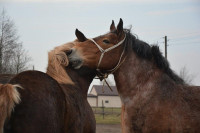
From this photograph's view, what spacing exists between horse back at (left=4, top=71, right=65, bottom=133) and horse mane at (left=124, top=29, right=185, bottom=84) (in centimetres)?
164

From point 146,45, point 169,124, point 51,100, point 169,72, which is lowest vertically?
point 169,124

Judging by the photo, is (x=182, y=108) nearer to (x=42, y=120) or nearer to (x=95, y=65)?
(x=95, y=65)

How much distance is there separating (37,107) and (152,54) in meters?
2.31

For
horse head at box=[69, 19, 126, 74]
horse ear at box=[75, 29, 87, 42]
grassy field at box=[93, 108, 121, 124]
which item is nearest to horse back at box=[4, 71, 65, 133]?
horse head at box=[69, 19, 126, 74]

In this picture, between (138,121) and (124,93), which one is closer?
(138,121)

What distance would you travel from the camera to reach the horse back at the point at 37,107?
3062mm

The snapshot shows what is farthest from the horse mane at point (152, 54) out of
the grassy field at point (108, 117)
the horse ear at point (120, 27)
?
the grassy field at point (108, 117)

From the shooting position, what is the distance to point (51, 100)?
348 cm

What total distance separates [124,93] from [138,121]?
550mm

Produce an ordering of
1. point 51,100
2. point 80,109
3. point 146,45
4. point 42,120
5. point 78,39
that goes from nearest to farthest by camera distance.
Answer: point 42,120 → point 51,100 → point 80,109 → point 146,45 → point 78,39

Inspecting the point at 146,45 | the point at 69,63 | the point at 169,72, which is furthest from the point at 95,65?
the point at 169,72

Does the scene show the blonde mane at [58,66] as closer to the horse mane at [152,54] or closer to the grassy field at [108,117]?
the horse mane at [152,54]

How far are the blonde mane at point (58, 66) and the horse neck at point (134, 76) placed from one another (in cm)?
85

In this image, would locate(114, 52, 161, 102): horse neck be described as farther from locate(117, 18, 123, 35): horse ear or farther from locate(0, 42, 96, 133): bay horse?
locate(0, 42, 96, 133): bay horse
